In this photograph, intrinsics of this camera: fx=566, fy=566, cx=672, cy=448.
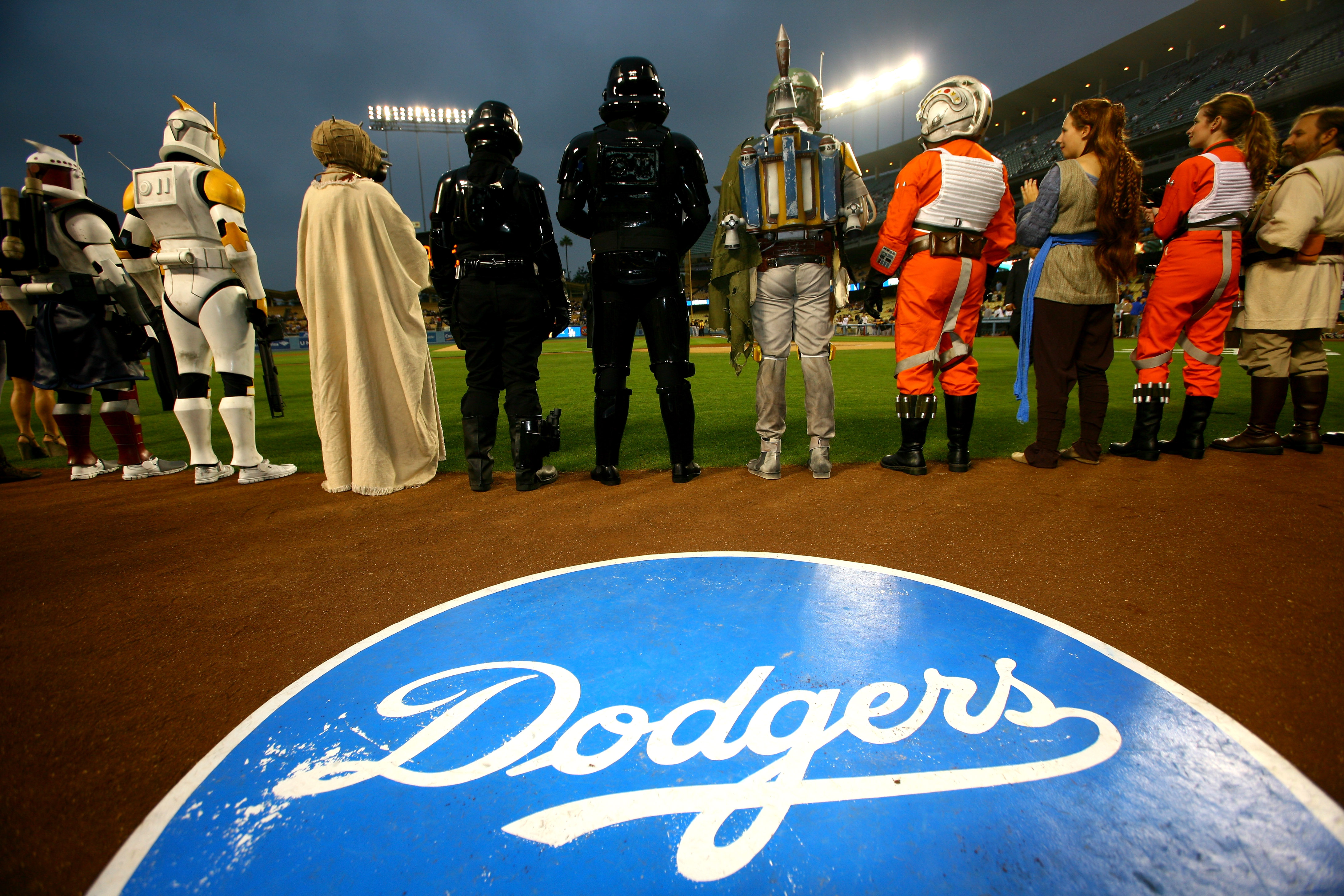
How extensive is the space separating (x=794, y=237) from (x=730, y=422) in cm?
270

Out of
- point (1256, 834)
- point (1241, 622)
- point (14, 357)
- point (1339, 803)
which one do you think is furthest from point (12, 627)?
point (14, 357)

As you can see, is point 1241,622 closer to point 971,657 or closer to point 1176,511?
point 971,657

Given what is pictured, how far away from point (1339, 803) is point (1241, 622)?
90 centimetres

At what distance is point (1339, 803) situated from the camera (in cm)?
115

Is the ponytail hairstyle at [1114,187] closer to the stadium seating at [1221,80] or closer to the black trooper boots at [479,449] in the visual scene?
the black trooper boots at [479,449]

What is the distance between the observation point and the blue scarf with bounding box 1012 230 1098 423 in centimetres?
375

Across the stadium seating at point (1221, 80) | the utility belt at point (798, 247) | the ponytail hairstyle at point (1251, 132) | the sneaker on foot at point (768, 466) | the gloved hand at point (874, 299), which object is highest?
the stadium seating at point (1221, 80)

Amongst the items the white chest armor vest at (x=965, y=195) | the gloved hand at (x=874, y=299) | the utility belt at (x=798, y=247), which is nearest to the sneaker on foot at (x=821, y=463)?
the gloved hand at (x=874, y=299)

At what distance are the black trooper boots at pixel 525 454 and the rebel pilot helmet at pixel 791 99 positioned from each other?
2522mm

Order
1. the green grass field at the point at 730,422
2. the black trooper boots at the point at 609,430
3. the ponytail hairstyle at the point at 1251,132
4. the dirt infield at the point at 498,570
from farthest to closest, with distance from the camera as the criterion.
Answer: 1. the green grass field at the point at 730,422
2. the black trooper boots at the point at 609,430
3. the ponytail hairstyle at the point at 1251,132
4. the dirt infield at the point at 498,570

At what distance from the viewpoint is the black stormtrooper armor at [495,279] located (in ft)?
11.8

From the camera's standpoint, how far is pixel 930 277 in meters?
3.61

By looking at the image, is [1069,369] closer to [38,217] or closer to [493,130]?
[493,130]

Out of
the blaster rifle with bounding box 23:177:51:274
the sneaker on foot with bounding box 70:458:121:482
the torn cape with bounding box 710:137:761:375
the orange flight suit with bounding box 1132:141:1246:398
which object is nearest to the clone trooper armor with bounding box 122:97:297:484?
the blaster rifle with bounding box 23:177:51:274
